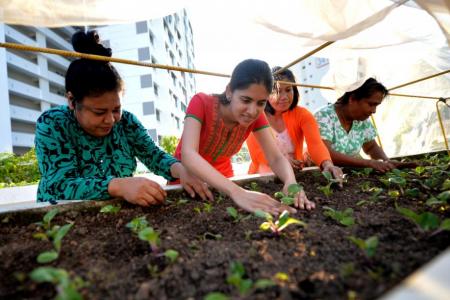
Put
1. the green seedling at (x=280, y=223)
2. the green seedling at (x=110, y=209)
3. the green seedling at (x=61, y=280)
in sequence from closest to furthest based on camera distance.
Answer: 1. the green seedling at (x=61, y=280)
2. the green seedling at (x=280, y=223)
3. the green seedling at (x=110, y=209)

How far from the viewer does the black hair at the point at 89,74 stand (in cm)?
122

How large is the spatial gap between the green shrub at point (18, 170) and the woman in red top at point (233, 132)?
6.75m

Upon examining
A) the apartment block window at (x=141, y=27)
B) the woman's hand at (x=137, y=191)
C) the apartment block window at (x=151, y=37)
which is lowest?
the woman's hand at (x=137, y=191)

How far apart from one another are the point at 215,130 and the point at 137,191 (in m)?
0.64

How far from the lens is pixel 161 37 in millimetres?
22953

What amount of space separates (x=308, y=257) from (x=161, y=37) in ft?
81.0

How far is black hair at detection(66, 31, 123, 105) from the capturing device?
1217 mm

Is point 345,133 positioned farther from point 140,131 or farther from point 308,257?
point 308,257

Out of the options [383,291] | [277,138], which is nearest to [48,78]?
[277,138]

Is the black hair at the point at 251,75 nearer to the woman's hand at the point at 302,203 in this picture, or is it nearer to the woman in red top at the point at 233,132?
the woman in red top at the point at 233,132

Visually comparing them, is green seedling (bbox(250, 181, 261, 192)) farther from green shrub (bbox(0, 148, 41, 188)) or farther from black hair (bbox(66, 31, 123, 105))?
green shrub (bbox(0, 148, 41, 188))

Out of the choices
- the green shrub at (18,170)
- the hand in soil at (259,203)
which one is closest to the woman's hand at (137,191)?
the hand in soil at (259,203)

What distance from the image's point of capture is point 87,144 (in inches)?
54.9

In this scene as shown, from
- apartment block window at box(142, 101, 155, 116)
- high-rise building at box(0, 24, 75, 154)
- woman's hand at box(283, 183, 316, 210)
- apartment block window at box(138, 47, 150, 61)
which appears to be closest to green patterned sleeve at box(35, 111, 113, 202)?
woman's hand at box(283, 183, 316, 210)
